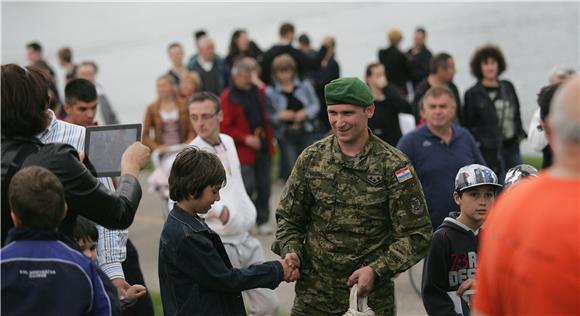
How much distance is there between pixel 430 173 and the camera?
738cm

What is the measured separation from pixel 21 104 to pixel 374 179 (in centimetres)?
186

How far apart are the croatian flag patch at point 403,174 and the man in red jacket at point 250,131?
5.54 metres

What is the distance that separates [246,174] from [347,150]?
560 cm

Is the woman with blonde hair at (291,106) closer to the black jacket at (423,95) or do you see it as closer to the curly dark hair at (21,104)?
the black jacket at (423,95)

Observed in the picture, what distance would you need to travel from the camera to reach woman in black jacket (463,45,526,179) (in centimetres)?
962

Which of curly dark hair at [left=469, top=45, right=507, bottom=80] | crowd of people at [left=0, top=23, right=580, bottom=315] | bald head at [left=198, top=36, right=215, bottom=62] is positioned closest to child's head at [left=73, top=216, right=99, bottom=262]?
crowd of people at [left=0, top=23, right=580, bottom=315]

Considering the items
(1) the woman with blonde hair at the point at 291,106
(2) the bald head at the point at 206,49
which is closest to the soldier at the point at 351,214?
(1) the woman with blonde hair at the point at 291,106

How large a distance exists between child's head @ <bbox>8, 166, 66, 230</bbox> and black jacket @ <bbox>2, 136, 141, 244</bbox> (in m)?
0.13

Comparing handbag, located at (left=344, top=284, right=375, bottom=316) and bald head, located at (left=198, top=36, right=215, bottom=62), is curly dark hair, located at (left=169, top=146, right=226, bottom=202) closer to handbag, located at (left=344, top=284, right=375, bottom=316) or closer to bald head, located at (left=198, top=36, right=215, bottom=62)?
handbag, located at (left=344, top=284, right=375, bottom=316)

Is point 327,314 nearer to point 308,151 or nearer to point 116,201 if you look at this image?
point 308,151

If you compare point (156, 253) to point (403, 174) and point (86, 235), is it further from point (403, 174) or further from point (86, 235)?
point (403, 174)

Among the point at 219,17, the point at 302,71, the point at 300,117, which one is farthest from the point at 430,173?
the point at 219,17

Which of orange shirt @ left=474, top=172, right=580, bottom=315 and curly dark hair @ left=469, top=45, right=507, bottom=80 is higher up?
curly dark hair @ left=469, top=45, right=507, bottom=80

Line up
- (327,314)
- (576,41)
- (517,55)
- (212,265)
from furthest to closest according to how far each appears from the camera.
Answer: (517,55) < (576,41) < (327,314) < (212,265)
